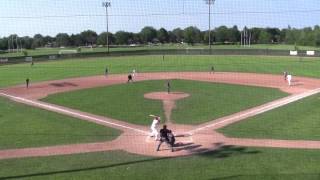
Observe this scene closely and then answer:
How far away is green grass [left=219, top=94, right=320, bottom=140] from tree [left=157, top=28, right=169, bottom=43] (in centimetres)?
5703

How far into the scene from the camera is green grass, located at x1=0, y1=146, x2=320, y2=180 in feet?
39.1

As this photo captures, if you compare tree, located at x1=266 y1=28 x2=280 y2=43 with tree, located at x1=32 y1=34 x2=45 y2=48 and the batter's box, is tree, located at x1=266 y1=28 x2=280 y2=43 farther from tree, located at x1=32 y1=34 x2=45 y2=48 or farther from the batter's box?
the batter's box

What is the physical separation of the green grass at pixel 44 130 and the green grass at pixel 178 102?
200 centimetres

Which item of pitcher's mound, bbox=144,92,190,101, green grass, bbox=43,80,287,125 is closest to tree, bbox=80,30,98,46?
green grass, bbox=43,80,287,125

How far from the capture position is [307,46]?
6128 centimetres

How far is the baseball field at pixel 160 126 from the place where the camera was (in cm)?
1270

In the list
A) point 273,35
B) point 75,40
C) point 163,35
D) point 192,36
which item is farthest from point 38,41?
point 273,35

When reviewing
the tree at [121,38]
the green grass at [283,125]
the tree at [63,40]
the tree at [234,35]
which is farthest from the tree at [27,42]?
the green grass at [283,125]

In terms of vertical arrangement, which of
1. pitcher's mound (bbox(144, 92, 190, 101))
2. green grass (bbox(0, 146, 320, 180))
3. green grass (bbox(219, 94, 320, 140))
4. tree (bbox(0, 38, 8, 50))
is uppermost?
tree (bbox(0, 38, 8, 50))

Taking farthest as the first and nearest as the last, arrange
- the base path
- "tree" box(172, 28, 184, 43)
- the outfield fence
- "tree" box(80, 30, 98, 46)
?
"tree" box(172, 28, 184, 43) → "tree" box(80, 30, 98, 46) → the outfield fence → the base path

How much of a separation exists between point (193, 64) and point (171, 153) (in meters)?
32.8

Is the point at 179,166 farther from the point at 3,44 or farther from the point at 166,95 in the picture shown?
the point at 3,44

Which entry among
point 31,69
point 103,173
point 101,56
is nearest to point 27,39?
point 101,56

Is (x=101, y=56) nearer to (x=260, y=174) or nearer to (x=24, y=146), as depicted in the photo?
(x=24, y=146)
